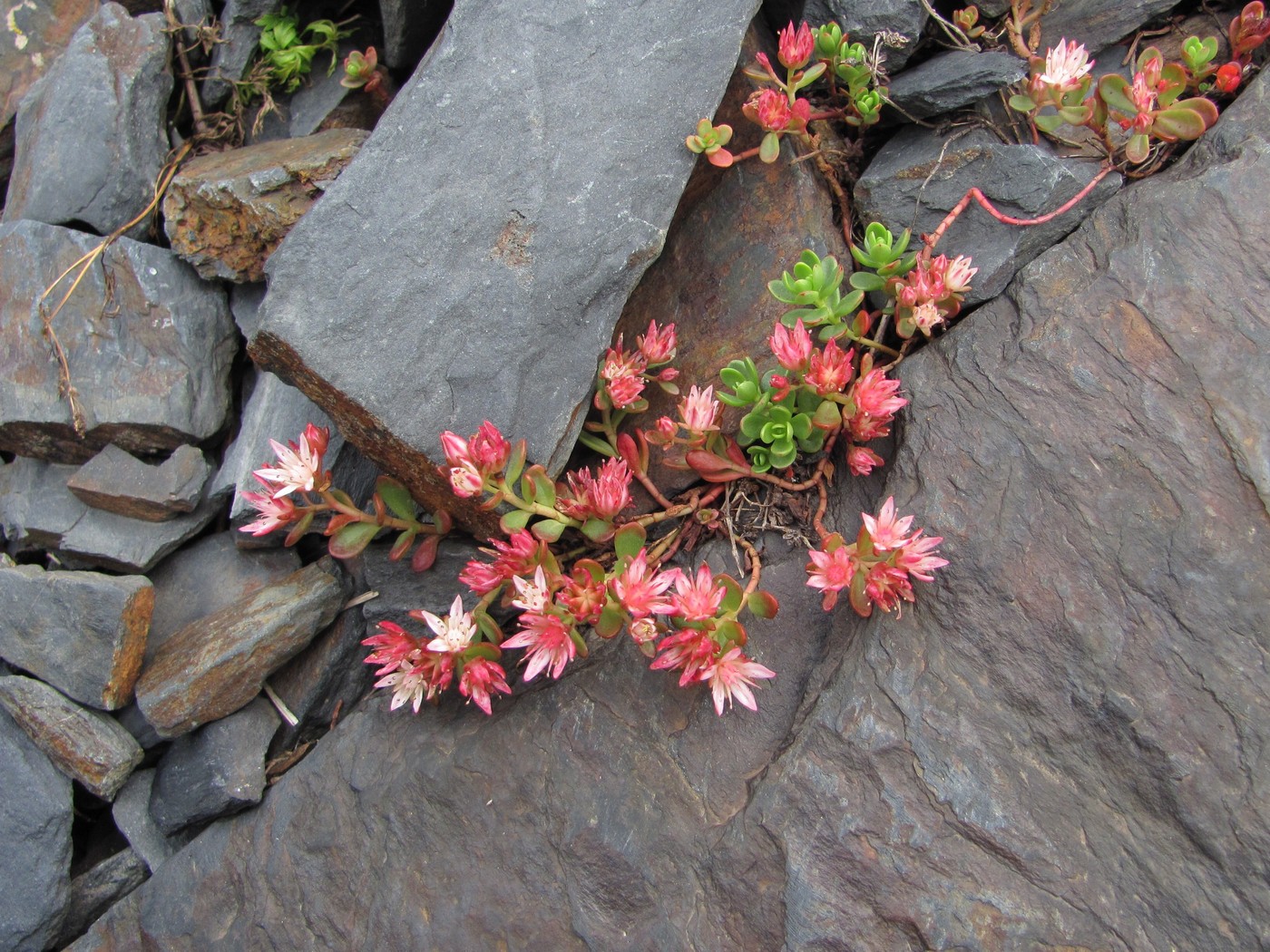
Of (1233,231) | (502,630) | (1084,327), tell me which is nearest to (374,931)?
(502,630)

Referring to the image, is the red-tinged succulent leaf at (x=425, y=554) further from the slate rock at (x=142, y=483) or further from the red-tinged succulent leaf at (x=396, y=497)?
the slate rock at (x=142, y=483)

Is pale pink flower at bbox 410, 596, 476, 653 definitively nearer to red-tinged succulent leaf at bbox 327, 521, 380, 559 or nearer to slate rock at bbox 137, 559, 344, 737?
red-tinged succulent leaf at bbox 327, 521, 380, 559

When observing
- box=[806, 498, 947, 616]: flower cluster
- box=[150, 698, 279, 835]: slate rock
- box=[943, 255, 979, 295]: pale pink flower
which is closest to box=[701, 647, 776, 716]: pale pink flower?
box=[806, 498, 947, 616]: flower cluster

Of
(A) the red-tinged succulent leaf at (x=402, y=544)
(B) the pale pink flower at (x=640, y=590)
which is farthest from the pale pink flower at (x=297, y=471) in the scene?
(B) the pale pink flower at (x=640, y=590)

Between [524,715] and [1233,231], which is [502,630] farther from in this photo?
[1233,231]

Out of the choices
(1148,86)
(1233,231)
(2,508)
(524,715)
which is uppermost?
(1148,86)

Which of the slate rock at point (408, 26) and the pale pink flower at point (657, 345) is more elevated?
the slate rock at point (408, 26)
